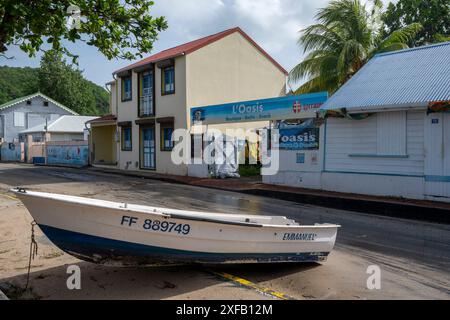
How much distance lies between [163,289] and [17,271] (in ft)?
7.71

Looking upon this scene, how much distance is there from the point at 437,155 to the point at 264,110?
6969 millimetres

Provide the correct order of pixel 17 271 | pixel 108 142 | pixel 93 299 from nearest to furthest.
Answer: pixel 93 299 < pixel 17 271 < pixel 108 142

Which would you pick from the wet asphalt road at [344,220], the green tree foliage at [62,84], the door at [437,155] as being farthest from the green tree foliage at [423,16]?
the green tree foliage at [62,84]

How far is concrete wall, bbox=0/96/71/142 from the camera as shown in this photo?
45219 mm

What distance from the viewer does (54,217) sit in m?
5.29

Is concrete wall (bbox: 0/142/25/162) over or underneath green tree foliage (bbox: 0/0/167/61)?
underneath

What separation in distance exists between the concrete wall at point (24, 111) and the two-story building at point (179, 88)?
22904 mm

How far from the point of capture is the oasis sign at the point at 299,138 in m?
15.5

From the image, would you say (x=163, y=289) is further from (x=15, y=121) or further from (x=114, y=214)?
(x=15, y=121)

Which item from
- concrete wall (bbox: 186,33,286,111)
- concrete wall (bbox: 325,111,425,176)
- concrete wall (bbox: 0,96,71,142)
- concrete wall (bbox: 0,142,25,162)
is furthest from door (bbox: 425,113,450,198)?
concrete wall (bbox: 0,96,71,142)

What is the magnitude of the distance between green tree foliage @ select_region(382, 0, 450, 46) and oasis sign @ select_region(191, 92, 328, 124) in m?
17.0

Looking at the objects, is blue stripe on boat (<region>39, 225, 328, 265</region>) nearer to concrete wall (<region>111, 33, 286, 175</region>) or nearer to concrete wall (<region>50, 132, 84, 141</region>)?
concrete wall (<region>111, 33, 286, 175</region>)

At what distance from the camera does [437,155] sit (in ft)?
40.2

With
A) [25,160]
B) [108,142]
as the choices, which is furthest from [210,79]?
[25,160]
